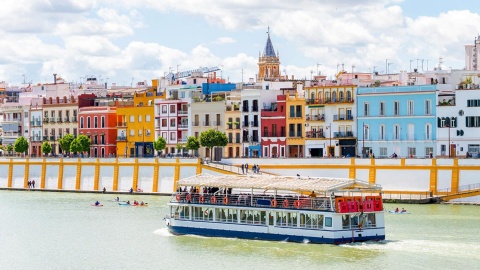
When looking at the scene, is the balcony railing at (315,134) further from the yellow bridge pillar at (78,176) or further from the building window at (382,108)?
the yellow bridge pillar at (78,176)

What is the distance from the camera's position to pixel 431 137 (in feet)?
293

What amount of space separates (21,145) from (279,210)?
62.3 metres

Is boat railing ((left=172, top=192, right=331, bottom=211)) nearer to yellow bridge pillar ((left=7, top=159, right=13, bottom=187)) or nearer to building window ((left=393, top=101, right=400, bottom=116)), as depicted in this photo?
building window ((left=393, top=101, right=400, bottom=116))

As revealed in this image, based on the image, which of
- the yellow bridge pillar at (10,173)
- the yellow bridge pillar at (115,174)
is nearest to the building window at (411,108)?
the yellow bridge pillar at (115,174)

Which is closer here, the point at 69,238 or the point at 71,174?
the point at 69,238

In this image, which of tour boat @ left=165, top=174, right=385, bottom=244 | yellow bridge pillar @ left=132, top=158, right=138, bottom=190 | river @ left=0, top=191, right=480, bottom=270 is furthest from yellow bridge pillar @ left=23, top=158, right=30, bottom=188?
tour boat @ left=165, top=174, right=385, bottom=244

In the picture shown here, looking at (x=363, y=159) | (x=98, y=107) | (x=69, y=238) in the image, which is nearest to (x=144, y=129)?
(x=98, y=107)

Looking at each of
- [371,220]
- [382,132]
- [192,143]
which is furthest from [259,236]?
[192,143]

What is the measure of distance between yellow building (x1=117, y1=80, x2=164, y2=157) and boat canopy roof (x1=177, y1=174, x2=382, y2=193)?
47.0 metres

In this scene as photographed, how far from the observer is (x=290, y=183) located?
6066cm

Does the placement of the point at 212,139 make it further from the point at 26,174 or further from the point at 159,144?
the point at 26,174

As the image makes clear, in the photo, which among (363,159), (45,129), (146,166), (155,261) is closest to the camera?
(155,261)

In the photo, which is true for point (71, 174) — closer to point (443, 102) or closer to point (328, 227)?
point (443, 102)

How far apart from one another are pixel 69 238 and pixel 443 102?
33.3 metres
